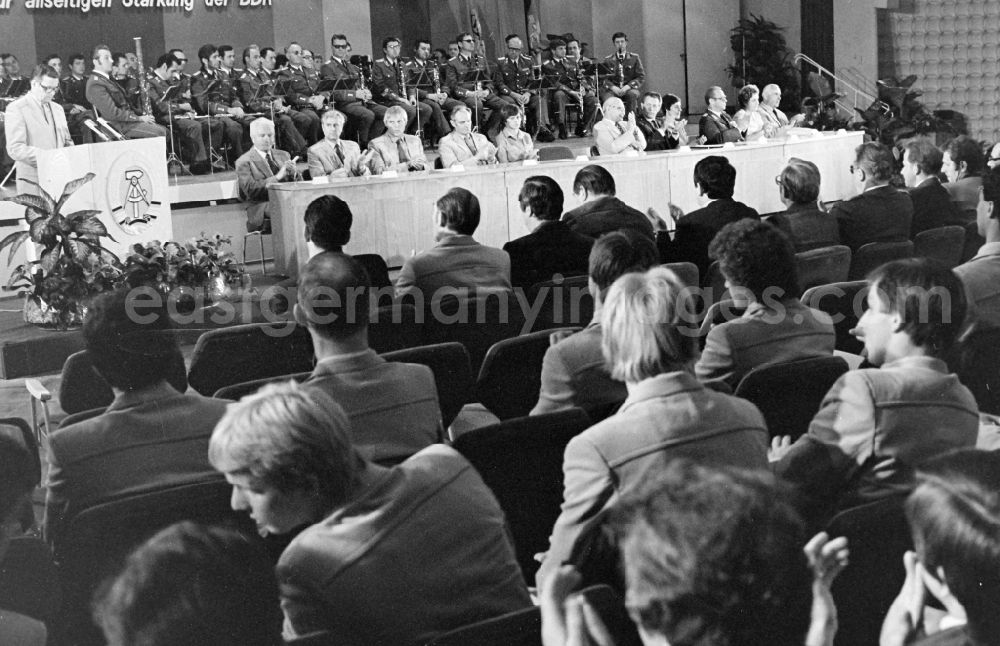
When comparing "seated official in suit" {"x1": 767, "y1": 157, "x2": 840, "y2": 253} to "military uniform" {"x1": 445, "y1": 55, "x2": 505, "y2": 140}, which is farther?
"military uniform" {"x1": 445, "y1": 55, "x2": 505, "y2": 140}

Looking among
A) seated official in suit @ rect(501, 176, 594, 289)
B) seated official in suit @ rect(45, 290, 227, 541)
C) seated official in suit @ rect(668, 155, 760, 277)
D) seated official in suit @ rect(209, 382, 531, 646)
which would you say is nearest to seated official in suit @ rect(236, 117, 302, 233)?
seated official in suit @ rect(501, 176, 594, 289)

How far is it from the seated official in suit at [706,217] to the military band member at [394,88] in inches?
245

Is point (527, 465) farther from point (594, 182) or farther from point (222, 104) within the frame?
point (222, 104)

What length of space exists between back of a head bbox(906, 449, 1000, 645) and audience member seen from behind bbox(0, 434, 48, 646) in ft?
4.51

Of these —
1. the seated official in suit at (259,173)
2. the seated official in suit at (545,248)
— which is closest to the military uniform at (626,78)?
the seated official in suit at (259,173)

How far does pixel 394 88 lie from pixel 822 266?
8.09 metres

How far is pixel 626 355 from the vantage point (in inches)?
87.2

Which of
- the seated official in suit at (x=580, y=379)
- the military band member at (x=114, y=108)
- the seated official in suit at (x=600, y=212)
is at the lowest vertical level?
the seated official in suit at (x=580, y=379)

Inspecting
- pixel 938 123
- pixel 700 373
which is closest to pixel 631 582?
pixel 700 373

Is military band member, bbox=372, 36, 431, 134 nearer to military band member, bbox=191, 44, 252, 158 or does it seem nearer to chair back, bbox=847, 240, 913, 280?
military band member, bbox=191, 44, 252, 158

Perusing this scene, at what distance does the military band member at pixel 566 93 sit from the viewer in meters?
13.0

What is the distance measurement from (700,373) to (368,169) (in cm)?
556

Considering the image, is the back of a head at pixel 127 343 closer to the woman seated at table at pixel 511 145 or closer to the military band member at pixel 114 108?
the woman seated at table at pixel 511 145

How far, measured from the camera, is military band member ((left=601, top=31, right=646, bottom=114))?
1309 cm
